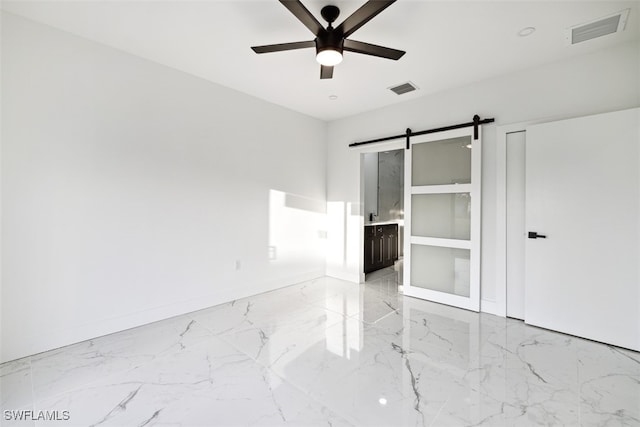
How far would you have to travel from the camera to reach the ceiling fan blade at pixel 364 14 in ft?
5.70

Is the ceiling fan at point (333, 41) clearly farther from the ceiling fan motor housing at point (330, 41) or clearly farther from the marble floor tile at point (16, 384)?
the marble floor tile at point (16, 384)

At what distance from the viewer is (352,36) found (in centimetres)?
263

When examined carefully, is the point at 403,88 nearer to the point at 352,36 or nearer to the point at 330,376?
the point at 352,36

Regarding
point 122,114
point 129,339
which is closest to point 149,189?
point 122,114

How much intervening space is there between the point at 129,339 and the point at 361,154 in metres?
3.91

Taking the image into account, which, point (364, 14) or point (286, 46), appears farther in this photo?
point (286, 46)

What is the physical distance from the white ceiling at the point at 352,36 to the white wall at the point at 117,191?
30 centimetres

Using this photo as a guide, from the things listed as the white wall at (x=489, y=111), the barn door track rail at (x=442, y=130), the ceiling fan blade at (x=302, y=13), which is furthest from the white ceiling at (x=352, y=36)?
the barn door track rail at (x=442, y=130)

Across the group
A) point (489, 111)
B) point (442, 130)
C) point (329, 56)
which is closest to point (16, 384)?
point (329, 56)

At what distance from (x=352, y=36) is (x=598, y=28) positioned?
2.13m

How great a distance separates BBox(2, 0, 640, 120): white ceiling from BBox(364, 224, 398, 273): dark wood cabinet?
260 cm

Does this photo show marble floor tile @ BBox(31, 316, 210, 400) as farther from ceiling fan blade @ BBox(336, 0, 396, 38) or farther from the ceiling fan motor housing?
ceiling fan blade @ BBox(336, 0, 396, 38)

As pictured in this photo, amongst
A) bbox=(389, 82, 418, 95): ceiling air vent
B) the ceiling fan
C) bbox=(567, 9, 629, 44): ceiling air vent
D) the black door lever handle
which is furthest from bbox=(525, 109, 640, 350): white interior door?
the ceiling fan

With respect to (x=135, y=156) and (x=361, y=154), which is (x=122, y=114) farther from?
(x=361, y=154)
